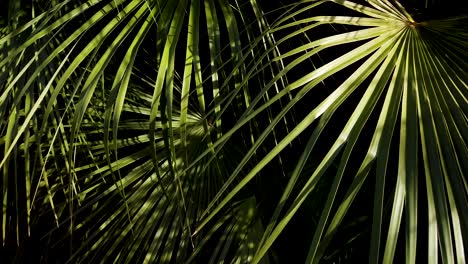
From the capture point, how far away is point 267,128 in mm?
773

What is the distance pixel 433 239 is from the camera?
0.68 meters

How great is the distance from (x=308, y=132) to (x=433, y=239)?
89 centimetres

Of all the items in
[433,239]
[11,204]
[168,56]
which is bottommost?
[11,204]

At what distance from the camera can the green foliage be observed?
75cm

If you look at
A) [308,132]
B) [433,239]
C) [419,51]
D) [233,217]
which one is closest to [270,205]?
[233,217]

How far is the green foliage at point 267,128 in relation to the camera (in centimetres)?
75

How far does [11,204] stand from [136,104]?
0.47 m

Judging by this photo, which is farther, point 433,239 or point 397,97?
point 397,97

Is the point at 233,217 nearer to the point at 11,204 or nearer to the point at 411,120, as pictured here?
the point at 411,120

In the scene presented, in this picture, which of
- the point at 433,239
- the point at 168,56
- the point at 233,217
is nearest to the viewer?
the point at 433,239

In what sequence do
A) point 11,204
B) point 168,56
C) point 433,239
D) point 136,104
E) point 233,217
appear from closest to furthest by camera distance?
point 433,239, point 168,56, point 233,217, point 136,104, point 11,204

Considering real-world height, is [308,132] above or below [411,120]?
below

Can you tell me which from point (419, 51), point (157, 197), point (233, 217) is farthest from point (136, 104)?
point (419, 51)

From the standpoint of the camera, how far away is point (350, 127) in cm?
80
